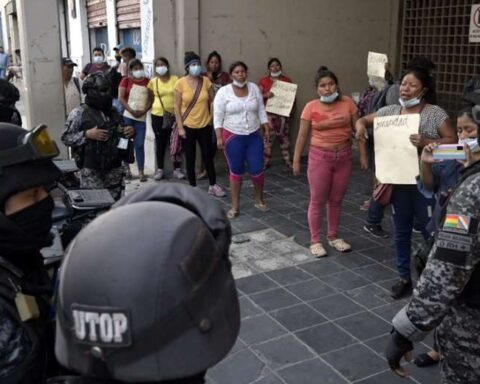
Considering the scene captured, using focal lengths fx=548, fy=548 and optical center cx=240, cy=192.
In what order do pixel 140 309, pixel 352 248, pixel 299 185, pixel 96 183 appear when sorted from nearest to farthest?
pixel 140 309
pixel 96 183
pixel 352 248
pixel 299 185

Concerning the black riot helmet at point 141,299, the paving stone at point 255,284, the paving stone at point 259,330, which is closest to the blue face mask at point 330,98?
the paving stone at point 255,284

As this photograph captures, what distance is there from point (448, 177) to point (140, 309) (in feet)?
7.87

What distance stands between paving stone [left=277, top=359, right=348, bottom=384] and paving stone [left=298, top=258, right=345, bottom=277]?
1372 millimetres

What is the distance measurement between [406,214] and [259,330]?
1379 mm

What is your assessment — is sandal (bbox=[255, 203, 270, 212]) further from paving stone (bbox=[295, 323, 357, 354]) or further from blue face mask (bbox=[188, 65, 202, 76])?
paving stone (bbox=[295, 323, 357, 354])

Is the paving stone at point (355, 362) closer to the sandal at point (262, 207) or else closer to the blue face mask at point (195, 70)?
the sandal at point (262, 207)

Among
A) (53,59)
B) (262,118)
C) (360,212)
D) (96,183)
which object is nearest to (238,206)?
(262,118)

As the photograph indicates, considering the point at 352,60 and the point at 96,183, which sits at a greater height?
the point at 352,60

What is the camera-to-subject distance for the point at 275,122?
A: 27.1ft

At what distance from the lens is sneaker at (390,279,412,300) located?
13.8 feet

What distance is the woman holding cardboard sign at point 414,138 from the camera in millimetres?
3828

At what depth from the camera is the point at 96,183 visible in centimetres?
470

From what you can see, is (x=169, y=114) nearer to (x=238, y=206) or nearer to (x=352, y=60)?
(x=238, y=206)

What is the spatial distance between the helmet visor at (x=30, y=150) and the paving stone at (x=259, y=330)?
90.7 inches
